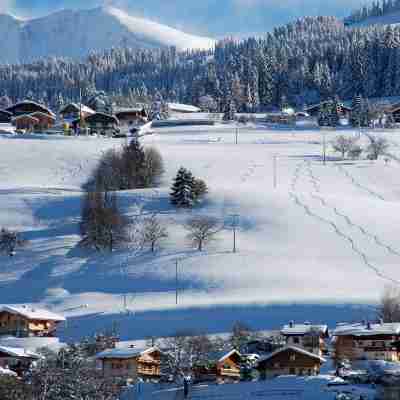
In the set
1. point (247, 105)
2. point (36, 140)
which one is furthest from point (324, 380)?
point (247, 105)

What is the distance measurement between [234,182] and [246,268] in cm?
2021

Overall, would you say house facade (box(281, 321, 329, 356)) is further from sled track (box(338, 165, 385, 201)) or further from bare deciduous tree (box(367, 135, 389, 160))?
bare deciduous tree (box(367, 135, 389, 160))

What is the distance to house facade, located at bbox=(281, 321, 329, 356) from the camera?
45.9 m

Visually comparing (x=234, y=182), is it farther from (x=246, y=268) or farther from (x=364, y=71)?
(x=364, y=71)

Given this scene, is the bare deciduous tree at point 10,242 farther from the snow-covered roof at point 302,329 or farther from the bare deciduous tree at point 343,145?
the bare deciduous tree at point 343,145

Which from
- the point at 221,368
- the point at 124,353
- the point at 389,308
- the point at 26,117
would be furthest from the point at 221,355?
the point at 26,117

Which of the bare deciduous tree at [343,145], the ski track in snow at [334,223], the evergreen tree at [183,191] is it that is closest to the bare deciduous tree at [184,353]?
the ski track in snow at [334,223]

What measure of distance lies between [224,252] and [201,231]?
2.62 metres

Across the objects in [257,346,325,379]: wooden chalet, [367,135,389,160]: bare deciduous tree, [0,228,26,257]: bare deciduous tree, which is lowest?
[257,346,325,379]: wooden chalet

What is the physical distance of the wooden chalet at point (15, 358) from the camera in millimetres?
45812

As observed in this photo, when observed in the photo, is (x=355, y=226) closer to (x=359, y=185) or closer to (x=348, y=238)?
(x=348, y=238)

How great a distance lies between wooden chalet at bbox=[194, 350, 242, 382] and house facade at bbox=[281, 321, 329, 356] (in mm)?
2642

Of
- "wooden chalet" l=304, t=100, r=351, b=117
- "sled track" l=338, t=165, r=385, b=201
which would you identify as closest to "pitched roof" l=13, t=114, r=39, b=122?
"wooden chalet" l=304, t=100, r=351, b=117

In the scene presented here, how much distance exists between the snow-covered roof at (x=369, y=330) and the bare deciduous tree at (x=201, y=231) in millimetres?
18127
